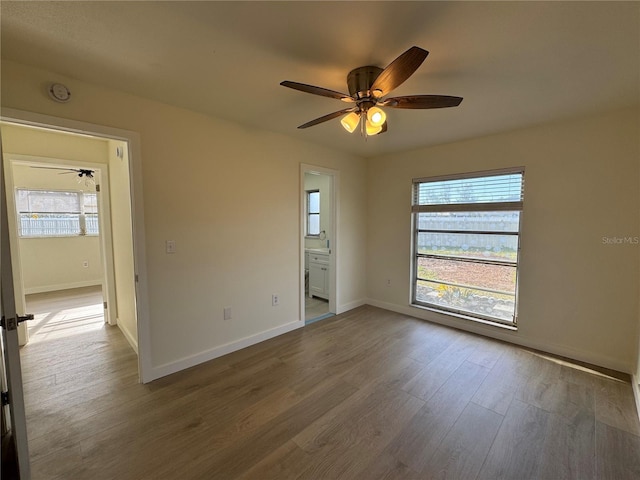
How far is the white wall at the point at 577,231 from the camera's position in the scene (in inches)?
101

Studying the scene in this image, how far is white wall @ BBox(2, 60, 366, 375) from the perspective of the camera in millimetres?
2211

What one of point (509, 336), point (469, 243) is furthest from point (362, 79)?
point (509, 336)

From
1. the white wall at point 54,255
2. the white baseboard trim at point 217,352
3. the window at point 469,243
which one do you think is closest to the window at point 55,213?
the white wall at point 54,255

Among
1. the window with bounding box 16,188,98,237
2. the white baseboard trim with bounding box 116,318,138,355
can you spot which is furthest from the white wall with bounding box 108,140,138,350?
the window with bounding box 16,188,98,237

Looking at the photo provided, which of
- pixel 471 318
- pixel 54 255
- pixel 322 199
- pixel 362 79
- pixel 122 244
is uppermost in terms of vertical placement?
pixel 362 79

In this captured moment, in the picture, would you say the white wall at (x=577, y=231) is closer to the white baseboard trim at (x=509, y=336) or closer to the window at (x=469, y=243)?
the white baseboard trim at (x=509, y=336)

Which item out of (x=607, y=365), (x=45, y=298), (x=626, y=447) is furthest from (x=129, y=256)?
(x=607, y=365)

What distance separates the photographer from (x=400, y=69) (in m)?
1.45

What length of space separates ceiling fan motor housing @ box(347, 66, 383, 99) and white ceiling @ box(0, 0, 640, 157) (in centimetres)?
5

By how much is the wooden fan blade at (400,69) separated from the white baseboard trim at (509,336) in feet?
10.3

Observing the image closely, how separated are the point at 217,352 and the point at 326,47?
2915mm

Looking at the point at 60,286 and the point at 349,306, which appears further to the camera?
the point at 60,286

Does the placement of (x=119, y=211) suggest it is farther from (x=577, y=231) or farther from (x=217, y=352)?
(x=577, y=231)

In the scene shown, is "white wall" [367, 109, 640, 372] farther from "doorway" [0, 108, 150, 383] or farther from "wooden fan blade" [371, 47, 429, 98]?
"doorway" [0, 108, 150, 383]
